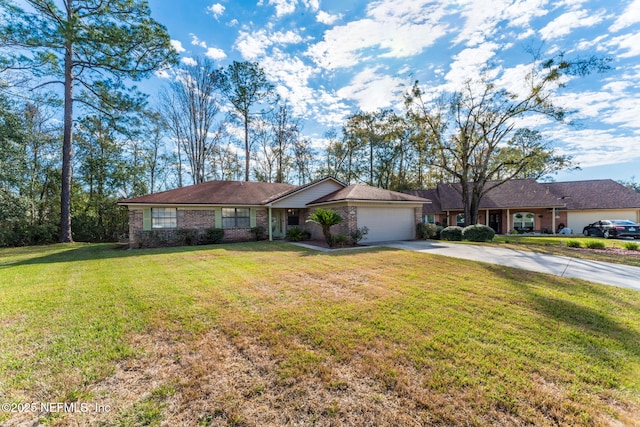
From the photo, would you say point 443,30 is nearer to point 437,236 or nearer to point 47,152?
point 437,236

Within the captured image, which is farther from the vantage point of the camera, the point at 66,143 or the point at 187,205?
the point at 66,143

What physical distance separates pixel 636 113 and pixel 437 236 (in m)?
12.6

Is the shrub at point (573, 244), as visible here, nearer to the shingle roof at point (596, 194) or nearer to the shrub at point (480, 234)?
the shrub at point (480, 234)

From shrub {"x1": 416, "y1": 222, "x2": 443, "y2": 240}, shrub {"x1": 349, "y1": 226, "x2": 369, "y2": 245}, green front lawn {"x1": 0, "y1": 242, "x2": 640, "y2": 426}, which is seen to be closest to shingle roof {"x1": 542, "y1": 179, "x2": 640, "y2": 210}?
shrub {"x1": 416, "y1": 222, "x2": 443, "y2": 240}

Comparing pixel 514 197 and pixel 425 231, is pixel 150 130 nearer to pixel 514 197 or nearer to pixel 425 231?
pixel 425 231

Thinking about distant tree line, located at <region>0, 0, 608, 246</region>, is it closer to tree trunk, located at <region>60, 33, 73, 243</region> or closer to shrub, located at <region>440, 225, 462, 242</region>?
tree trunk, located at <region>60, 33, 73, 243</region>

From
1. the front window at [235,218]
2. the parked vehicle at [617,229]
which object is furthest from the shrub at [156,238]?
the parked vehicle at [617,229]

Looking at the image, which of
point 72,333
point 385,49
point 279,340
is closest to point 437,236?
point 385,49

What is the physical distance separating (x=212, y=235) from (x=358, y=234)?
8.48 metres

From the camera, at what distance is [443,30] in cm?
1210

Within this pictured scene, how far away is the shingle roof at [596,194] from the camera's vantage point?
21.3 meters

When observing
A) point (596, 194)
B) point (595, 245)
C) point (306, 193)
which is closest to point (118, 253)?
point (306, 193)

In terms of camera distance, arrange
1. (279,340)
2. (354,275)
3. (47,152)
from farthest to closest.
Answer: (47,152) < (354,275) < (279,340)

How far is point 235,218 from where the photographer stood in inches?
627
